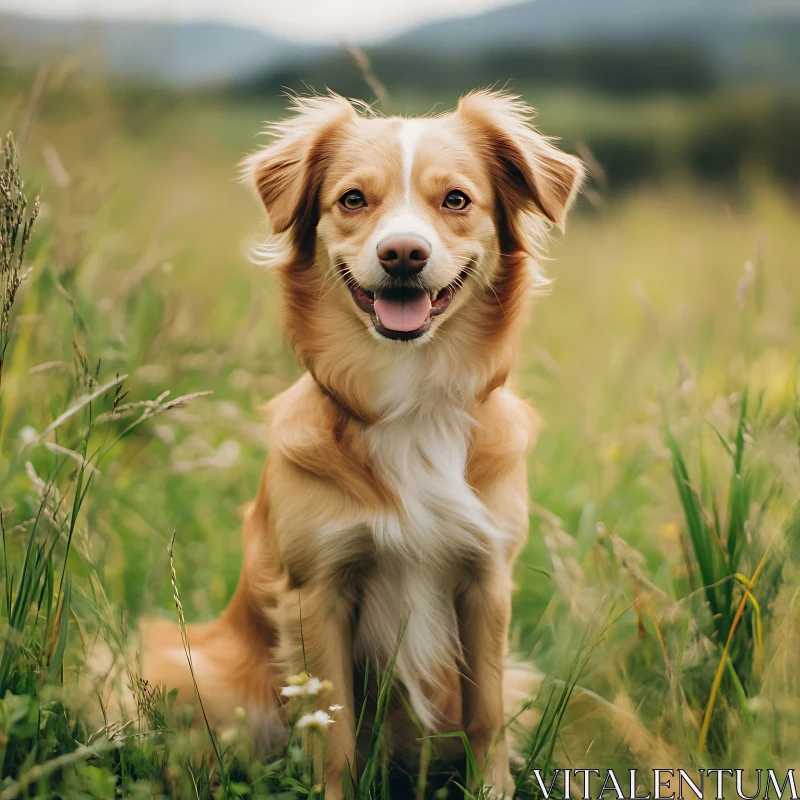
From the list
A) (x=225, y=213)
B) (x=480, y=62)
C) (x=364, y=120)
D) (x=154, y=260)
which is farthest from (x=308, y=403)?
(x=480, y=62)

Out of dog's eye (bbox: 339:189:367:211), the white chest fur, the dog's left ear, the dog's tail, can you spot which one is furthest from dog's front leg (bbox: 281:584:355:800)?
the dog's left ear

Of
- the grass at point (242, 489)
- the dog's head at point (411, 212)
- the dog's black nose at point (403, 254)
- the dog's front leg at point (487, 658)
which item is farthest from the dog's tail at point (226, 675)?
the dog's black nose at point (403, 254)

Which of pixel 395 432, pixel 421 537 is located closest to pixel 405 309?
pixel 395 432

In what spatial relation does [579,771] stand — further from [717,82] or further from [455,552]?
[717,82]

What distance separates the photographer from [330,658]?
2.15 meters

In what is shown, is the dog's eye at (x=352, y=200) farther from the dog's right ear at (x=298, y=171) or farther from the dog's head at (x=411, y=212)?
the dog's right ear at (x=298, y=171)

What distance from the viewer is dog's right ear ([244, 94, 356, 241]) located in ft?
7.83

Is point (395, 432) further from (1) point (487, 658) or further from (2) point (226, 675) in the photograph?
(2) point (226, 675)

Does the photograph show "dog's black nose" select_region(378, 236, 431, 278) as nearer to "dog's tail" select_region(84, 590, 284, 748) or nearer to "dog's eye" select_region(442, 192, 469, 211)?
"dog's eye" select_region(442, 192, 469, 211)

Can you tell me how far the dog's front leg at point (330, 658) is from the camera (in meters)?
2.13

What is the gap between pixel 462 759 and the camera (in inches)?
94.9

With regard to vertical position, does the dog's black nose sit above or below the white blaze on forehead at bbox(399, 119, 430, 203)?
below

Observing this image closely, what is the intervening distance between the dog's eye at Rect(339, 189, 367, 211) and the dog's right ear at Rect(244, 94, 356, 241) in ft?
0.49

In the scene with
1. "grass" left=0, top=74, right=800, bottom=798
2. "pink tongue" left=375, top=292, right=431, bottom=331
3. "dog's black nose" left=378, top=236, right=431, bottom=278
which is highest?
"dog's black nose" left=378, top=236, right=431, bottom=278
